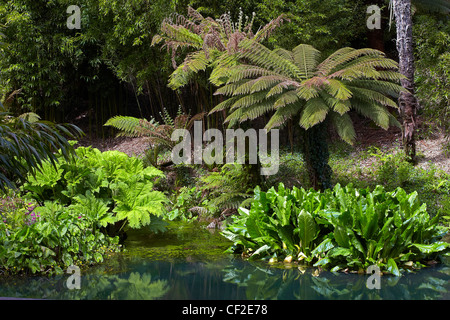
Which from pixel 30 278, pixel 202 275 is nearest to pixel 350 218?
pixel 202 275

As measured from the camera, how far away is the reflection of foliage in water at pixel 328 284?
10.2ft

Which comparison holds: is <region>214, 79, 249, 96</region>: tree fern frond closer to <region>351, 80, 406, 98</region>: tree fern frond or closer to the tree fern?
the tree fern

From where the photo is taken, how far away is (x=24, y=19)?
936 cm

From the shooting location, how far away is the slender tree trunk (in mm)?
6844

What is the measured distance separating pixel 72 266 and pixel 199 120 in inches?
195

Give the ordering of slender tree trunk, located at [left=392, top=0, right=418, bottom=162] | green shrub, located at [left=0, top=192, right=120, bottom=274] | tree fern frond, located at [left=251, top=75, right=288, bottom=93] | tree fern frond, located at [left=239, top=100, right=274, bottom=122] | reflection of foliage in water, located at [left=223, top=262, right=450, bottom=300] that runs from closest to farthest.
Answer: reflection of foliage in water, located at [left=223, top=262, right=450, bottom=300]
green shrub, located at [left=0, top=192, right=120, bottom=274]
tree fern frond, located at [left=251, top=75, right=288, bottom=93]
tree fern frond, located at [left=239, top=100, right=274, bottom=122]
slender tree trunk, located at [left=392, top=0, right=418, bottom=162]

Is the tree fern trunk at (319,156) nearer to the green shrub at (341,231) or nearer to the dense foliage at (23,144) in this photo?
the green shrub at (341,231)

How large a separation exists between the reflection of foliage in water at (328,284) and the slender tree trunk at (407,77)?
3441 millimetres

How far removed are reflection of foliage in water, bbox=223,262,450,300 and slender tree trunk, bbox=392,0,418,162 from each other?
11.3 ft
